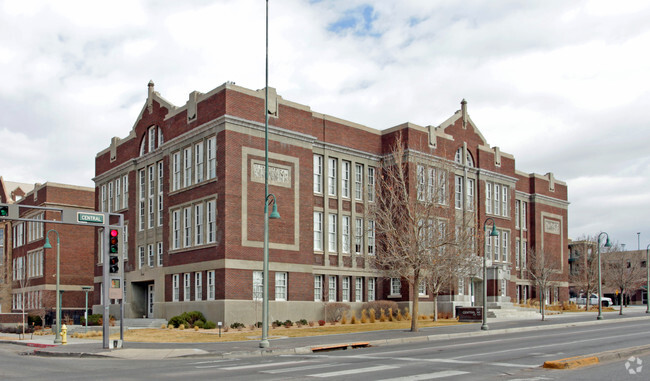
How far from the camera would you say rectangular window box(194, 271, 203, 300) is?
135 ft

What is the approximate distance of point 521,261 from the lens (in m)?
66.8

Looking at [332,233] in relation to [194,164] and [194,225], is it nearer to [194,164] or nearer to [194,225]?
[194,225]

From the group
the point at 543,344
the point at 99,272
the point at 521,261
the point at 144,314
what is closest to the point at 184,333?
the point at 144,314

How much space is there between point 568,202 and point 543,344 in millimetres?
53916

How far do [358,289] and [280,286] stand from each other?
8135 mm

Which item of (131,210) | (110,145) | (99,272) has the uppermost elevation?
(110,145)

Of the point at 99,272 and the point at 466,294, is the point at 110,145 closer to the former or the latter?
the point at 99,272

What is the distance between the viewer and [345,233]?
158ft

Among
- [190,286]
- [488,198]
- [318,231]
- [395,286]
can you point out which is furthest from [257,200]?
[488,198]

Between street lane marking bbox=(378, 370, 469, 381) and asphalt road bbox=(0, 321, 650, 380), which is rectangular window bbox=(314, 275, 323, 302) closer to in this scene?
asphalt road bbox=(0, 321, 650, 380)

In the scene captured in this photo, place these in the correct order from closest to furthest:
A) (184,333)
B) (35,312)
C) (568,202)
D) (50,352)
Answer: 1. (50,352)
2. (184,333)
3. (35,312)
4. (568,202)

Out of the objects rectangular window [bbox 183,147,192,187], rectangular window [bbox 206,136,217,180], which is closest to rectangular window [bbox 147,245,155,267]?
rectangular window [bbox 183,147,192,187]

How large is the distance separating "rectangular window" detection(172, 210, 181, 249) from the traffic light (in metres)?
17.9

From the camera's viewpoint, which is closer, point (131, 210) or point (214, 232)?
point (214, 232)
